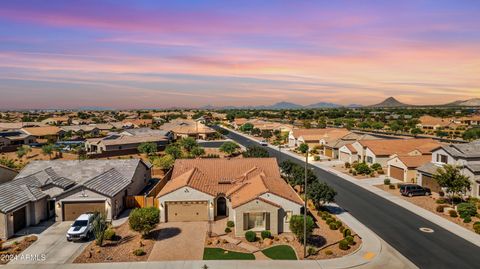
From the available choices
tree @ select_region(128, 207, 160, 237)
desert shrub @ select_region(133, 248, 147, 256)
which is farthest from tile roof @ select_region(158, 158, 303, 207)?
desert shrub @ select_region(133, 248, 147, 256)

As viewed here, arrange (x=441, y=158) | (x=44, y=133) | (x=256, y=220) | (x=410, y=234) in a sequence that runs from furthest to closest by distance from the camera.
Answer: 1. (x=44, y=133)
2. (x=441, y=158)
3. (x=256, y=220)
4. (x=410, y=234)

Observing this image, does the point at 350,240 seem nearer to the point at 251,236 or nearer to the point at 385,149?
the point at 251,236

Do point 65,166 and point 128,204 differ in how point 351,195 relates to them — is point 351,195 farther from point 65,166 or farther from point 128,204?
point 65,166

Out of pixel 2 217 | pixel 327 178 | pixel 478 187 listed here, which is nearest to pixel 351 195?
pixel 327 178

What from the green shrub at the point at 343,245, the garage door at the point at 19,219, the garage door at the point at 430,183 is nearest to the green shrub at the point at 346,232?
the green shrub at the point at 343,245

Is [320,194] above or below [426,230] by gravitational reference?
above

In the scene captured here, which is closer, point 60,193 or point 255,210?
point 255,210

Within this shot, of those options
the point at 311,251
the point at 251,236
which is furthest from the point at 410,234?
the point at 251,236
